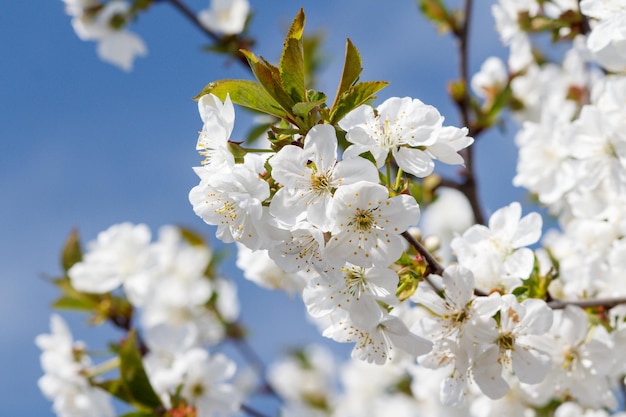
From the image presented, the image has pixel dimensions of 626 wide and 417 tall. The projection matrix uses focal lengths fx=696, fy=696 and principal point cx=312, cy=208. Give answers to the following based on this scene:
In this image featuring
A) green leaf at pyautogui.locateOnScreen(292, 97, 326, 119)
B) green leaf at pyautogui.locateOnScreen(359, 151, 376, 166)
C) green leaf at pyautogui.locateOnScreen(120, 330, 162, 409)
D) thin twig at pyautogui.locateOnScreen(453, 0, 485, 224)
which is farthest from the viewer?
thin twig at pyautogui.locateOnScreen(453, 0, 485, 224)

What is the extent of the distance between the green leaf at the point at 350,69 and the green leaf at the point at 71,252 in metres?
2.39

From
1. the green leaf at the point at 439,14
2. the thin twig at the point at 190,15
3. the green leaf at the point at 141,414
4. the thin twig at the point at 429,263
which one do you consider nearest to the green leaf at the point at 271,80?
the thin twig at the point at 429,263

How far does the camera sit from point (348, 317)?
5.63 ft

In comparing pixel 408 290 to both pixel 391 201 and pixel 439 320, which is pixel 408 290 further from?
pixel 391 201

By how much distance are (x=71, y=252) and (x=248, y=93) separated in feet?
7.50

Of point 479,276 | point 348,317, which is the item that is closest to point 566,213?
point 479,276

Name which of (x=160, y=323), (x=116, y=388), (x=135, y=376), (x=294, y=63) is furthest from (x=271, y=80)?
(x=160, y=323)

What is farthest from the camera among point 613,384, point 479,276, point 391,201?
point 613,384

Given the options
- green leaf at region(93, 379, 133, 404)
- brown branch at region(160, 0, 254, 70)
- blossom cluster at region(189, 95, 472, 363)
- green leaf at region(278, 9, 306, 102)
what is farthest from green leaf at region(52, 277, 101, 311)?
green leaf at region(278, 9, 306, 102)

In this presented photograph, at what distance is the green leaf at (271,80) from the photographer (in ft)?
5.04

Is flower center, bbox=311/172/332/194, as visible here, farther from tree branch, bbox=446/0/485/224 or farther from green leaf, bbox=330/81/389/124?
tree branch, bbox=446/0/485/224

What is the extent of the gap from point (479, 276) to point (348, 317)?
17.6 inches

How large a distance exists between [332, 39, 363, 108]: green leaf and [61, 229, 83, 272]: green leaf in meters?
2.39

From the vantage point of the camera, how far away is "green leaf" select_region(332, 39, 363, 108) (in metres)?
1.52
